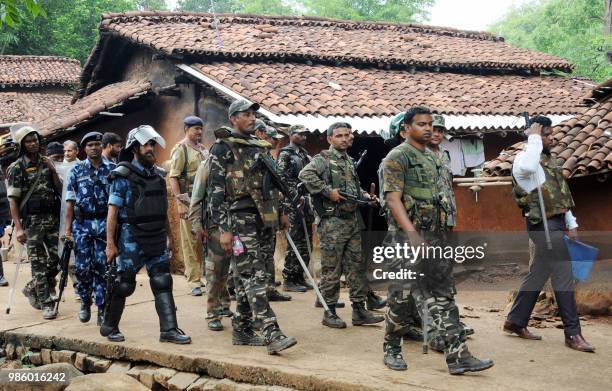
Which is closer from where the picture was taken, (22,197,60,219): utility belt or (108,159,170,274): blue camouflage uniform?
(108,159,170,274): blue camouflage uniform

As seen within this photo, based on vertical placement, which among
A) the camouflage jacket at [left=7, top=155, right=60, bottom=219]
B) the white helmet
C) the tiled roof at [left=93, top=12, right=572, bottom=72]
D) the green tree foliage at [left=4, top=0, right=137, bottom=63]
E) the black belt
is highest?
the green tree foliage at [left=4, top=0, right=137, bottom=63]

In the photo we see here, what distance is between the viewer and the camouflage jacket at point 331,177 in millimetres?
6262

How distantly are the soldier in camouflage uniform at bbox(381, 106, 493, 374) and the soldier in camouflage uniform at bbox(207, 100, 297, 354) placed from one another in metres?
1.15

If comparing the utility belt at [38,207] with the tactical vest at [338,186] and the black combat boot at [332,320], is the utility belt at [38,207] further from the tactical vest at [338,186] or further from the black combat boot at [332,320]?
the black combat boot at [332,320]

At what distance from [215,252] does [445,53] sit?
11085 mm

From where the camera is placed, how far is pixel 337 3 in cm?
3381

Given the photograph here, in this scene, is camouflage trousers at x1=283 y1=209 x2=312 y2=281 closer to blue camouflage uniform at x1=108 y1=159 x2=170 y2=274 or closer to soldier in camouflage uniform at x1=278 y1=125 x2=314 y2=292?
soldier in camouflage uniform at x1=278 y1=125 x2=314 y2=292

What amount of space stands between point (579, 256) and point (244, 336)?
283 cm

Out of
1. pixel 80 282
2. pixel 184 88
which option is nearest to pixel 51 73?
pixel 184 88

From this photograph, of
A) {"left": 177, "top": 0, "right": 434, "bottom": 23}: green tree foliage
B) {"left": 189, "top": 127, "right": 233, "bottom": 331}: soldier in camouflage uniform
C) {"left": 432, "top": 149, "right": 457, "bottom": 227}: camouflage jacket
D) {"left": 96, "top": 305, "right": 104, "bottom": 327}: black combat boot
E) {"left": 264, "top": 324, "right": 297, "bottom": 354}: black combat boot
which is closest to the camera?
{"left": 432, "top": 149, "right": 457, "bottom": 227}: camouflage jacket

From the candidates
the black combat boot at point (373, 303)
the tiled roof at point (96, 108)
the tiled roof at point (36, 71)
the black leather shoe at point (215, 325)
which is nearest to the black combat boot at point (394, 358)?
the black leather shoe at point (215, 325)

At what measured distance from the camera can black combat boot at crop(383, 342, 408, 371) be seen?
470 centimetres

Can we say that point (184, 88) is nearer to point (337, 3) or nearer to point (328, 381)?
point (328, 381)

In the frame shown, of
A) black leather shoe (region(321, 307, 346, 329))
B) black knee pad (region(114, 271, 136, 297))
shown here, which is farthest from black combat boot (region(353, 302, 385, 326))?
black knee pad (region(114, 271, 136, 297))
